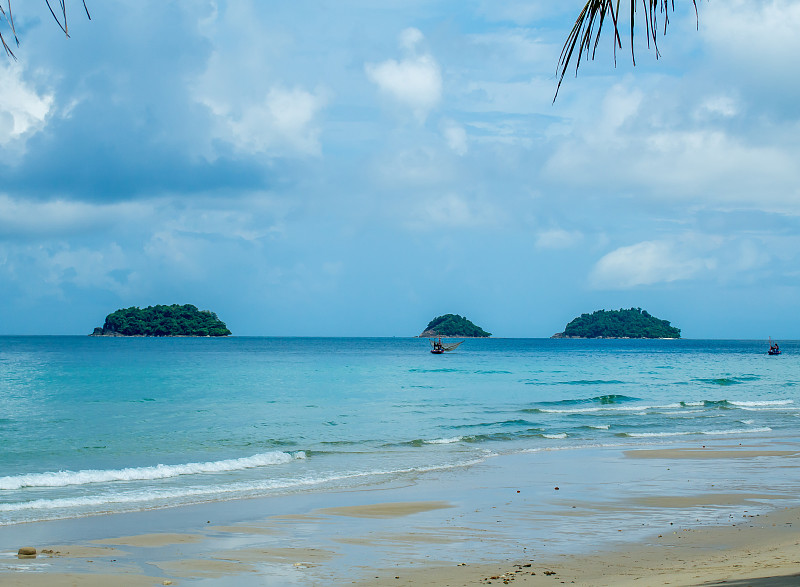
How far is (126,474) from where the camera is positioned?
46.3 ft

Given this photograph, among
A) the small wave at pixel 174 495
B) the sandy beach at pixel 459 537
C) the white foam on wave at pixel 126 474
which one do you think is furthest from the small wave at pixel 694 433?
the white foam on wave at pixel 126 474

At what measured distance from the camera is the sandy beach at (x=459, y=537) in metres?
7.20

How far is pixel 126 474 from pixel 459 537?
8.26 metres

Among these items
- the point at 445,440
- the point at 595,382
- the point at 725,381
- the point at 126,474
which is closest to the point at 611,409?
the point at 445,440

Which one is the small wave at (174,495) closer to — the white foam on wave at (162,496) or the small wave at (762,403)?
the white foam on wave at (162,496)

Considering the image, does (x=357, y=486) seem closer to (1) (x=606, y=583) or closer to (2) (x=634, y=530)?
(2) (x=634, y=530)

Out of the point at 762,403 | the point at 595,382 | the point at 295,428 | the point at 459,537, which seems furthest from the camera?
the point at 595,382

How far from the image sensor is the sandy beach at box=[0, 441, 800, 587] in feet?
23.6

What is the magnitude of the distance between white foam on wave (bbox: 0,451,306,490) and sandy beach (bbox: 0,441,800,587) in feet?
11.1

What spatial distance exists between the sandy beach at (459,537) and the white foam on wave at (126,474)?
339cm

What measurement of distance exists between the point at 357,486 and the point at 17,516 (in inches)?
225

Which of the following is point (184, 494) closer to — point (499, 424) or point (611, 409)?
point (499, 424)

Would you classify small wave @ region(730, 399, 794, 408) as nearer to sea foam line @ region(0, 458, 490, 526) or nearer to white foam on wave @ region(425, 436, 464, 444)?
white foam on wave @ region(425, 436, 464, 444)

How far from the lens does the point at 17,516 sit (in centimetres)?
1055
